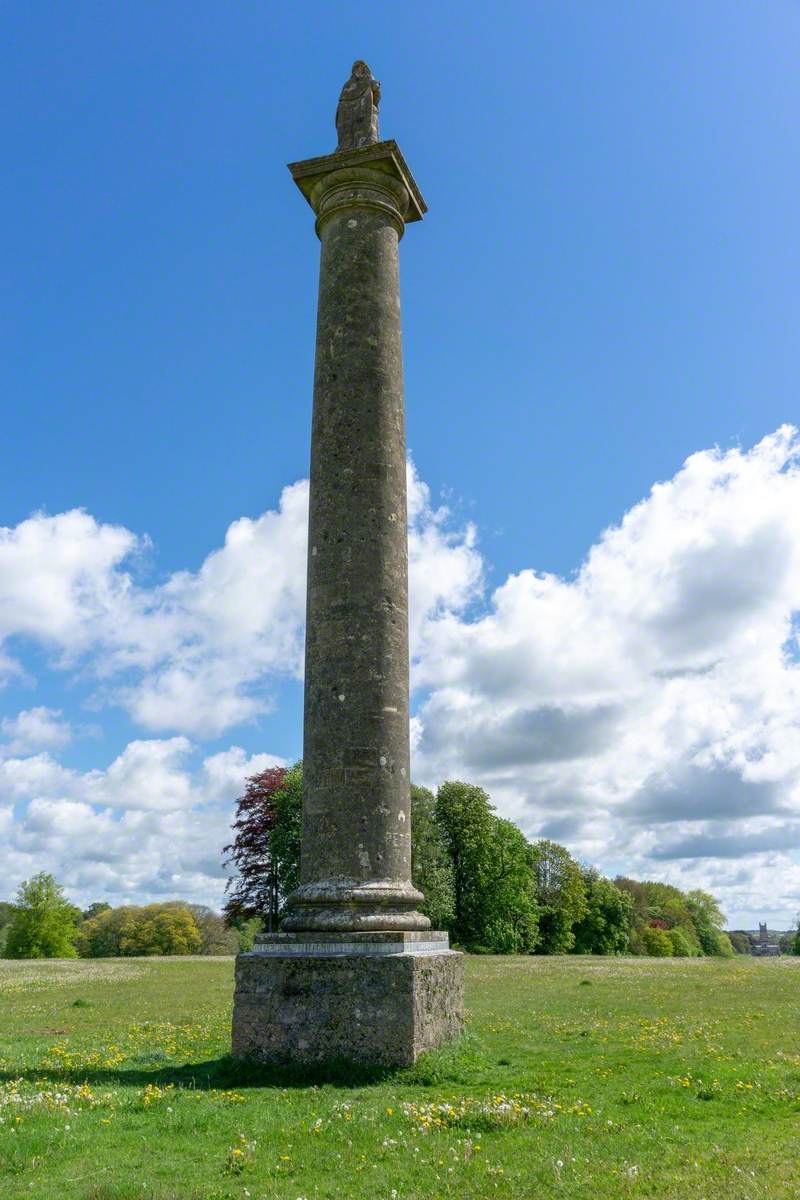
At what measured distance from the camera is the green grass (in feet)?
20.9

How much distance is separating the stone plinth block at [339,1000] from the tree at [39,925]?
225 feet

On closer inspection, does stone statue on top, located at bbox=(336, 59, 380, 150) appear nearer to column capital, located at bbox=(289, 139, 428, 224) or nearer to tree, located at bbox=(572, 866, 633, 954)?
column capital, located at bbox=(289, 139, 428, 224)

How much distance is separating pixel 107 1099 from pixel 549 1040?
6.66 metres

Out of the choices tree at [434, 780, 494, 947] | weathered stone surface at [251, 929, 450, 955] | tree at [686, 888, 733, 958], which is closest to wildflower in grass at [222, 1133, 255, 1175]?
weathered stone surface at [251, 929, 450, 955]

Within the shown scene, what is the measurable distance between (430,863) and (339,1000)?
3817 centimetres

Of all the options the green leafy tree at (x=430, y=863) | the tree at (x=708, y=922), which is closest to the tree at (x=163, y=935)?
the green leafy tree at (x=430, y=863)

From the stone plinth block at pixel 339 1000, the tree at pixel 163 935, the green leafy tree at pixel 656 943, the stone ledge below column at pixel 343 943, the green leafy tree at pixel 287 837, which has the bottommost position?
the stone plinth block at pixel 339 1000

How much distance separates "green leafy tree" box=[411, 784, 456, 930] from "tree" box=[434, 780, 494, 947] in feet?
10.0

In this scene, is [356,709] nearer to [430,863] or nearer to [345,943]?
[345,943]

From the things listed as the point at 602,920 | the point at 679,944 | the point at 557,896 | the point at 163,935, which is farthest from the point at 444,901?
the point at 679,944

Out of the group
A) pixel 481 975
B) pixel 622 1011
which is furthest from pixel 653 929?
pixel 622 1011

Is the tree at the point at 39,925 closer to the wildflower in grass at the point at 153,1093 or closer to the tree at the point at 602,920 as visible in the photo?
the tree at the point at 602,920

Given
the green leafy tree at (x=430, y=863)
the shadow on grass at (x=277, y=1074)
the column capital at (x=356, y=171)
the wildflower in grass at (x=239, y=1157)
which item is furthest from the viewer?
the green leafy tree at (x=430, y=863)

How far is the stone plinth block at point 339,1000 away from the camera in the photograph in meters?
10.1
